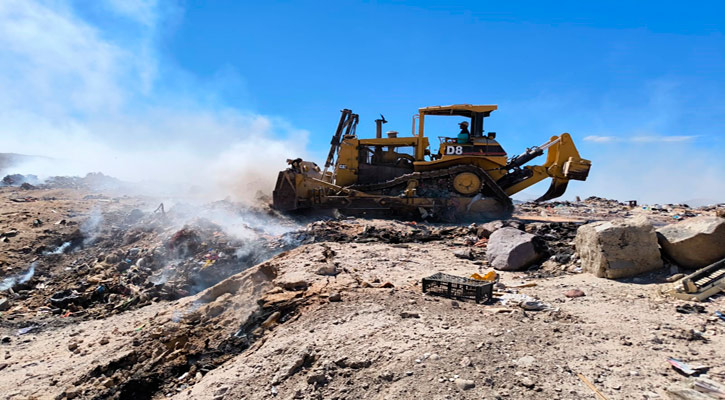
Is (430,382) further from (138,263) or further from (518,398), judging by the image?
(138,263)

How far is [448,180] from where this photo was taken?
37.3 ft

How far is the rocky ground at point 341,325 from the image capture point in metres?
2.80

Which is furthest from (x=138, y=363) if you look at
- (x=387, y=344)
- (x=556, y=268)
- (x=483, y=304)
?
(x=556, y=268)

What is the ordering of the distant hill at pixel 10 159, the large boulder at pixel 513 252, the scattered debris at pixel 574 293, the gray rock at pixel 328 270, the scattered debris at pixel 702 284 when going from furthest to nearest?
the distant hill at pixel 10 159
the large boulder at pixel 513 252
the gray rock at pixel 328 270
the scattered debris at pixel 574 293
the scattered debris at pixel 702 284

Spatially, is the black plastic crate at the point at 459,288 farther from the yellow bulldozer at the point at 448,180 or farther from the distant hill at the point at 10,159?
the distant hill at the point at 10,159

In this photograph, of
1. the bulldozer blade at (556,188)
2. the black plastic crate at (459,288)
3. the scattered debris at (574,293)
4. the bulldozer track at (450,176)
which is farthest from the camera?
the bulldozer blade at (556,188)

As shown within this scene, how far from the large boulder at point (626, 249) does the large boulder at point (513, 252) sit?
0.95 meters

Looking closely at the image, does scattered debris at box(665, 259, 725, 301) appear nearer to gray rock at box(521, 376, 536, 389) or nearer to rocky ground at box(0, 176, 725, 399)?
rocky ground at box(0, 176, 725, 399)

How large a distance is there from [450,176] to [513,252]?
5857mm

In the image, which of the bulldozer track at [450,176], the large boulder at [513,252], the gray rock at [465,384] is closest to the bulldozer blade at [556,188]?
the bulldozer track at [450,176]

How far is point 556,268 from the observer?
17.7ft

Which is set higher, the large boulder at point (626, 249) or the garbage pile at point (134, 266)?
the large boulder at point (626, 249)

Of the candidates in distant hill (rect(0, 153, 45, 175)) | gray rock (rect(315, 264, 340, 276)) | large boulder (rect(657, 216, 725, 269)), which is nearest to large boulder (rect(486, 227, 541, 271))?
large boulder (rect(657, 216, 725, 269))

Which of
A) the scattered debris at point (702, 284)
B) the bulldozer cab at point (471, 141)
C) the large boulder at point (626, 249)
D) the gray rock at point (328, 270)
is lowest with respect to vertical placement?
the gray rock at point (328, 270)
